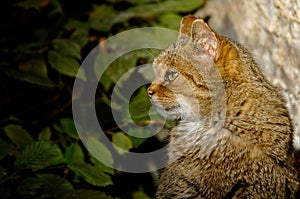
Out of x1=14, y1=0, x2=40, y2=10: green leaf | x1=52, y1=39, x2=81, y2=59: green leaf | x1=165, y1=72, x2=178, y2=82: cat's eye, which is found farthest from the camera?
x1=14, y1=0, x2=40, y2=10: green leaf

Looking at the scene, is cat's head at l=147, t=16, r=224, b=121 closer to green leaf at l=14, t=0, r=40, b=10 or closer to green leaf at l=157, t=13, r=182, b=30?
green leaf at l=157, t=13, r=182, b=30

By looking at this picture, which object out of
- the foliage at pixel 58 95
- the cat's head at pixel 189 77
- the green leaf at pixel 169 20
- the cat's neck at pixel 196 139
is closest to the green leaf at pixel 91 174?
the foliage at pixel 58 95

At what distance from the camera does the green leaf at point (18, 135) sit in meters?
3.15

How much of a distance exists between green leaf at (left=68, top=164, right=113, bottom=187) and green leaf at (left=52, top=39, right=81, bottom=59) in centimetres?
84

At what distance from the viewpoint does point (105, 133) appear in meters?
3.31

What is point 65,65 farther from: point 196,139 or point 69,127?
point 196,139

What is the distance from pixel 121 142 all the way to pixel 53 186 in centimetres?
55

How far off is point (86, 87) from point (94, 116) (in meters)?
0.24

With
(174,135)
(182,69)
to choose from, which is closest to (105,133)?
(174,135)

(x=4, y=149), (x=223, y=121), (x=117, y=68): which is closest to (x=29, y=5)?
(x=117, y=68)

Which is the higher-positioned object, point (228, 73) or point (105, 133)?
point (228, 73)

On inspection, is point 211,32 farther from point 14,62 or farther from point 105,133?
point 14,62

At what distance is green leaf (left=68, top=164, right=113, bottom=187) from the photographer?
281 centimetres

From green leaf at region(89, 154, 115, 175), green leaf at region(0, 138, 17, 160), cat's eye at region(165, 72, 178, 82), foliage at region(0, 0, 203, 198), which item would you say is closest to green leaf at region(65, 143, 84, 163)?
foliage at region(0, 0, 203, 198)
